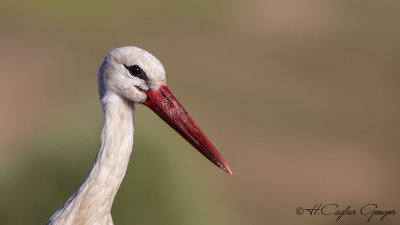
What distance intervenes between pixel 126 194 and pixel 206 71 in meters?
12.0

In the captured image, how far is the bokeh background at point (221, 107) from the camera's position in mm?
7078

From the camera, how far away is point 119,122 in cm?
346

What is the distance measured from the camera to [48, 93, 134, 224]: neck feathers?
3.44 meters

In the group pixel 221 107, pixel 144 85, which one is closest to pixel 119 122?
pixel 144 85

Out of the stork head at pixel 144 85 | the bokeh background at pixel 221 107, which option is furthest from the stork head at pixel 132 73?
the bokeh background at pixel 221 107

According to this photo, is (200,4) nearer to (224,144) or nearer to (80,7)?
(80,7)

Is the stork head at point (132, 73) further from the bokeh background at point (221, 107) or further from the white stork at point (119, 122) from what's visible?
the bokeh background at point (221, 107)

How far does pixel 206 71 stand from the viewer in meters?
18.4

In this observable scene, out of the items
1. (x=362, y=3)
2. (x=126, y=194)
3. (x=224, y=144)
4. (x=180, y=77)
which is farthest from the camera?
(x=362, y=3)

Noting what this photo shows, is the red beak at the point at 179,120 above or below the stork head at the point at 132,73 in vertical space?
below

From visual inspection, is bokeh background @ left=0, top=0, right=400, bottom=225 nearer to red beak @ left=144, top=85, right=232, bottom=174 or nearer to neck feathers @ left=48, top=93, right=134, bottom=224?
neck feathers @ left=48, top=93, right=134, bottom=224

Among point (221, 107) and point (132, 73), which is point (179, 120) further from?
point (221, 107)

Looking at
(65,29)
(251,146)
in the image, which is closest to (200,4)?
(65,29)

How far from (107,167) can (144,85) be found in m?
0.54
